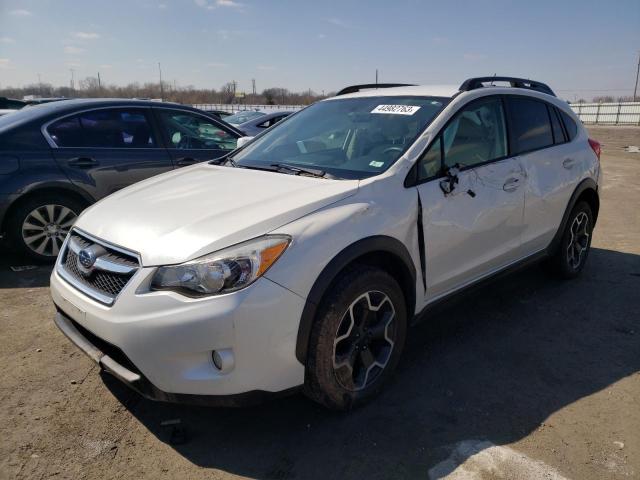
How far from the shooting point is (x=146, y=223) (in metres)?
2.60

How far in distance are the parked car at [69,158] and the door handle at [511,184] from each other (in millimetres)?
3526

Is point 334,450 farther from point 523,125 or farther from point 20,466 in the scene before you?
point 523,125

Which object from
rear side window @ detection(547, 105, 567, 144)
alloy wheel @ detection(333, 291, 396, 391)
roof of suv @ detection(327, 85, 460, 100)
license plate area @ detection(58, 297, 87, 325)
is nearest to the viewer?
license plate area @ detection(58, 297, 87, 325)

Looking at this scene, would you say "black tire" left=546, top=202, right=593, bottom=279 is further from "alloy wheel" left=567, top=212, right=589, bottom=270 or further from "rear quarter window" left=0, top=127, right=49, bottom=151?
"rear quarter window" left=0, top=127, right=49, bottom=151

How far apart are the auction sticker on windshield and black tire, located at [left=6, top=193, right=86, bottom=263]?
3328 millimetres

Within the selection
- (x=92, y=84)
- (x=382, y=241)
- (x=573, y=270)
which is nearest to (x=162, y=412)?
Result: (x=382, y=241)

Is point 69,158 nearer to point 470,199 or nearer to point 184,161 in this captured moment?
point 184,161

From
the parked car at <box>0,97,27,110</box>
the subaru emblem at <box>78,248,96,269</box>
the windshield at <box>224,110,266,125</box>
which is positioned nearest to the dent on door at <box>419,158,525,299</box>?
the subaru emblem at <box>78,248,96,269</box>

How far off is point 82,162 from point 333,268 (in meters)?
3.78

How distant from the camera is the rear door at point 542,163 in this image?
388cm

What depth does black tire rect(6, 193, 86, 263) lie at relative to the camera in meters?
4.96

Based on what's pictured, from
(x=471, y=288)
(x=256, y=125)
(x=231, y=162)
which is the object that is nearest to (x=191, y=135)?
(x=231, y=162)

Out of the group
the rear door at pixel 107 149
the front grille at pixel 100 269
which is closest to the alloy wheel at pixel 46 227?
the rear door at pixel 107 149

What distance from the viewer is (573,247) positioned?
15.7 ft
